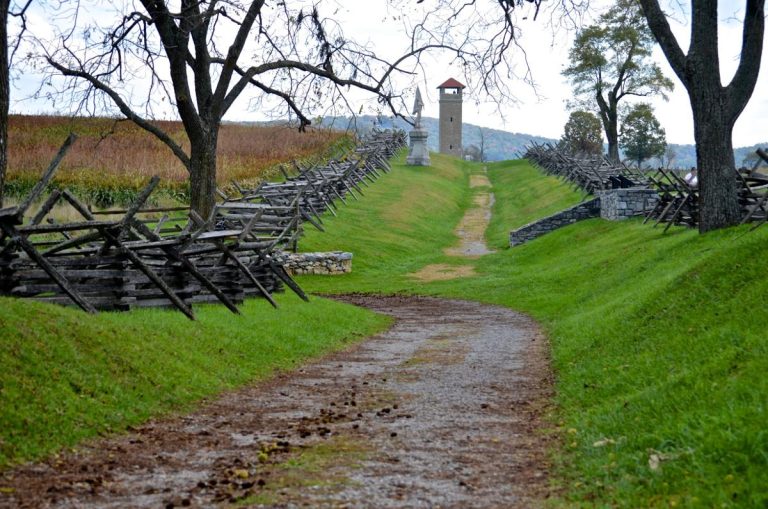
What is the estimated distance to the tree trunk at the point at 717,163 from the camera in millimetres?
21703

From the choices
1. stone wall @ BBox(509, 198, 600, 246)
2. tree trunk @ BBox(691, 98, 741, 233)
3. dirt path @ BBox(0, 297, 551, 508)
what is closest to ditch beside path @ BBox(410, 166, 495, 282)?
stone wall @ BBox(509, 198, 600, 246)

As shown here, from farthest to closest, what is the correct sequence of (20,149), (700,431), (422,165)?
(422,165) → (20,149) → (700,431)

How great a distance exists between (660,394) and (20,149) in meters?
34.5

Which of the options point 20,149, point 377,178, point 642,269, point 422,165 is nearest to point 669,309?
point 642,269

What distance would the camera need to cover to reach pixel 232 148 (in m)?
52.8

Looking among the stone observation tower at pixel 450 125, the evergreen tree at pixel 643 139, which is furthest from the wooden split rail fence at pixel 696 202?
the stone observation tower at pixel 450 125

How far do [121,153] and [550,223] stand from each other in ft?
56.4

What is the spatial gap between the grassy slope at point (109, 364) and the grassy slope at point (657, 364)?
154 inches

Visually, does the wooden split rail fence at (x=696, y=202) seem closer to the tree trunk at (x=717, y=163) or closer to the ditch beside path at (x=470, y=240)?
the tree trunk at (x=717, y=163)

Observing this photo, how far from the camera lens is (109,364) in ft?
34.1

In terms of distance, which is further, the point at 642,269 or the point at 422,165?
the point at 422,165

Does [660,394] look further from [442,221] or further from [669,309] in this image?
[442,221]

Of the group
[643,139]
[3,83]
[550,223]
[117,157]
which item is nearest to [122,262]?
[3,83]

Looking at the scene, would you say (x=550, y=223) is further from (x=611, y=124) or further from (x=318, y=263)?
(x=611, y=124)
